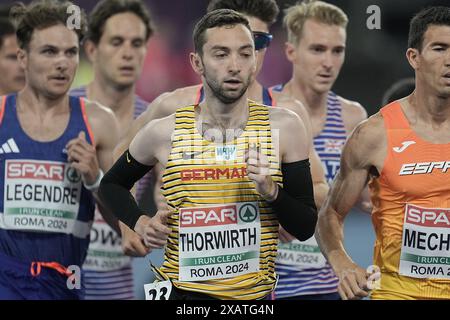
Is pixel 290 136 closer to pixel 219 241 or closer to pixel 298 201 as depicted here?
pixel 298 201

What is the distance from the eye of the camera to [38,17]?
5.95 m

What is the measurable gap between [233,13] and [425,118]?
1.01 metres

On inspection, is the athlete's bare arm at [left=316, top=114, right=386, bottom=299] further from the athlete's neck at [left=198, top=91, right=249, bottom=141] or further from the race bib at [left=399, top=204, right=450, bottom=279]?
the athlete's neck at [left=198, top=91, right=249, bottom=141]

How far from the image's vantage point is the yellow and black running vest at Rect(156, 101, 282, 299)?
4.74 metres

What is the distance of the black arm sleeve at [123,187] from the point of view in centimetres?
493

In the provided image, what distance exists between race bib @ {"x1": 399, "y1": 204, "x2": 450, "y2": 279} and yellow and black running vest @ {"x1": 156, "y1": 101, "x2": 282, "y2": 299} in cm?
60

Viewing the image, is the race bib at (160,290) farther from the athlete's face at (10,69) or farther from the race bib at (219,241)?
the athlete's face at (10,69)

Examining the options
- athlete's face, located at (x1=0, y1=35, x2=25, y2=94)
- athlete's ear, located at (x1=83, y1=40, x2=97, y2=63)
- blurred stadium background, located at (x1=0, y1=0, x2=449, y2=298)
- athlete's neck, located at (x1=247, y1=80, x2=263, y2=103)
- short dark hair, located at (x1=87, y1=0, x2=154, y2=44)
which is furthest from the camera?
blurred stadium background, located at (x1=0, y1=0, x2=449, y2=298)

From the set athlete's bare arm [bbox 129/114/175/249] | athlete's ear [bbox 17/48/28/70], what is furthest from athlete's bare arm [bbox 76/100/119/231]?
athlete's bare arm [bbox 129/114/175/249]

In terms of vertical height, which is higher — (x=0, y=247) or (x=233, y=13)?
(x=233, y=13)

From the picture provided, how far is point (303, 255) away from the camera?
6.44m

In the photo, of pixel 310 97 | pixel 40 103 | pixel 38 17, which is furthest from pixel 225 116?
pixel 310 97
